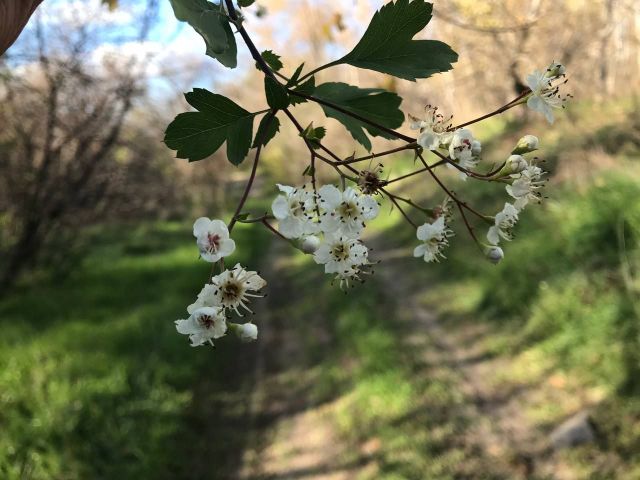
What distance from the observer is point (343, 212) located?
0.91 metres

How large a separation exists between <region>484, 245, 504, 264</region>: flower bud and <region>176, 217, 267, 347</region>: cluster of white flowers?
1.41 ft

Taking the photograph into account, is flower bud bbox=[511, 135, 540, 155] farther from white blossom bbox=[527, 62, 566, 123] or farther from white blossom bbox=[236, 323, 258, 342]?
white blossom bbox=[236, 323, 258, 342]

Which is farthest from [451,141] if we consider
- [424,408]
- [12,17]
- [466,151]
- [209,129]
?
[424,408]

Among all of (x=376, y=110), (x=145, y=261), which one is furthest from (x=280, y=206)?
(x=145, y=261)

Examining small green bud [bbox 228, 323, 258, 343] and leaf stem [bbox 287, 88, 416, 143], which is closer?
leaf stem [bbox 287, 88, 416, 143]

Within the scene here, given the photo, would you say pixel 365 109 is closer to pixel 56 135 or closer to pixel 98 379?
pixel 98 379

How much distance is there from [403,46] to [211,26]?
313 millimetres

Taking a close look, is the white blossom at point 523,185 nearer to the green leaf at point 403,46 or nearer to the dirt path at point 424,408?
the green leaf at point 403,46

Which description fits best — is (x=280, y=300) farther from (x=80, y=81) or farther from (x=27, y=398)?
(x=27, y=398)

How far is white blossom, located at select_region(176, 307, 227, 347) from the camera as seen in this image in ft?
2.92

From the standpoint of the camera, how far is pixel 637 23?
21.6 feet

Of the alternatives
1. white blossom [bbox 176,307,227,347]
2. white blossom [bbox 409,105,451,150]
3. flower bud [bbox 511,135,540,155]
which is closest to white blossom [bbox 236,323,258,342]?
white blossom [bbox 176,307,227,347]

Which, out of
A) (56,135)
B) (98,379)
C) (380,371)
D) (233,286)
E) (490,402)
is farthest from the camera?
(56,135)

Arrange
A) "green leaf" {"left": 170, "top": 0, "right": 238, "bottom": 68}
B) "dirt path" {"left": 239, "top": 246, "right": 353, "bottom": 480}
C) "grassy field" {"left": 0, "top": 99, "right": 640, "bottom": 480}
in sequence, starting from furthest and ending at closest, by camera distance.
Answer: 1. "dirt path" {"left": 239, "top": 246, "right": 353, "bottom": 480}
2. "grassy field" {"left": 0, "top": 99, "right": 640, "bottom": 480}
3. "green leaf" {"left": 170, "top": 0, "right": 238, "bottom": 68}
